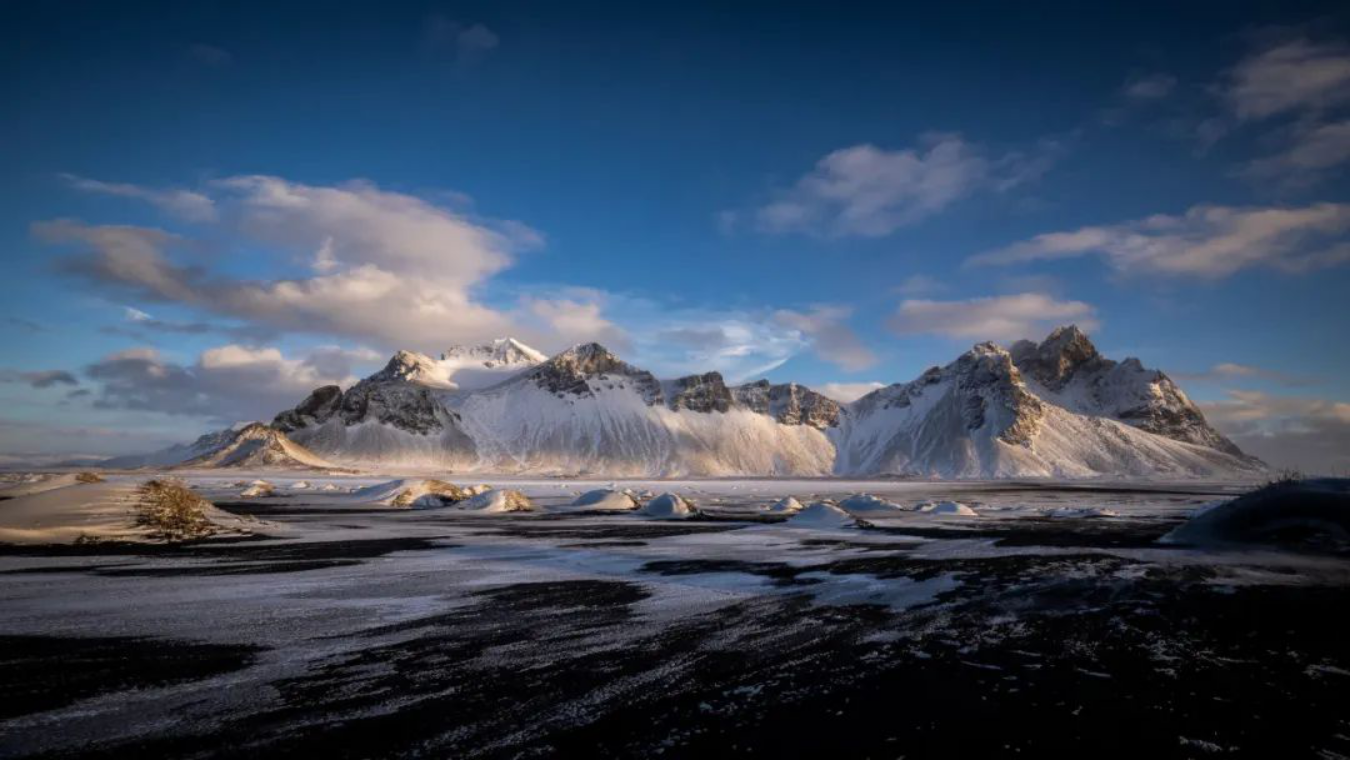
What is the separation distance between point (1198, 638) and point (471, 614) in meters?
10.8

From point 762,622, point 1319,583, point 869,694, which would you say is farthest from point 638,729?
point 1319,583

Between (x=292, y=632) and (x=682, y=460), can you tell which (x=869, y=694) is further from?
(x=682, y=460)

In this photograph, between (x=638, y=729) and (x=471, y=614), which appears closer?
(x=638, y=729)

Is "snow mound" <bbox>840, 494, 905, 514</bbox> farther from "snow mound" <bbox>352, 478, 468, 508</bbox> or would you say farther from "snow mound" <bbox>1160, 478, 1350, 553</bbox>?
"snow mound" <bbox>352, 478, 468, 508</bbox>

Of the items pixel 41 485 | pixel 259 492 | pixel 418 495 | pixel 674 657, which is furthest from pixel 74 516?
pixel 259 492

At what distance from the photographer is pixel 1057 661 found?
7852 mm

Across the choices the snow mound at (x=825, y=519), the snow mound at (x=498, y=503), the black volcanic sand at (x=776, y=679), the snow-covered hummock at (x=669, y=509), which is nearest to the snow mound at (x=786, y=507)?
the snow-covered hummock at (x=669, y=509)

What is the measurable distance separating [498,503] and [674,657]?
38.3 metres

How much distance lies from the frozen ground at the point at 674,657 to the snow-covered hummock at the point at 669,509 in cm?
2282

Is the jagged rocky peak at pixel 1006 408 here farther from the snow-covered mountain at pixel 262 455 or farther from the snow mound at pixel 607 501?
the snow-covered mountain at pixel 262 455

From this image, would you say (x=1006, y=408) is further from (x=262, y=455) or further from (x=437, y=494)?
(x=262, y=455)

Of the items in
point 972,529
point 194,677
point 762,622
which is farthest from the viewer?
point 972,529

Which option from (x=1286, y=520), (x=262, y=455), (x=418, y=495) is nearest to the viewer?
(x=1286, y=520)

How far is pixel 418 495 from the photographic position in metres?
52.7
